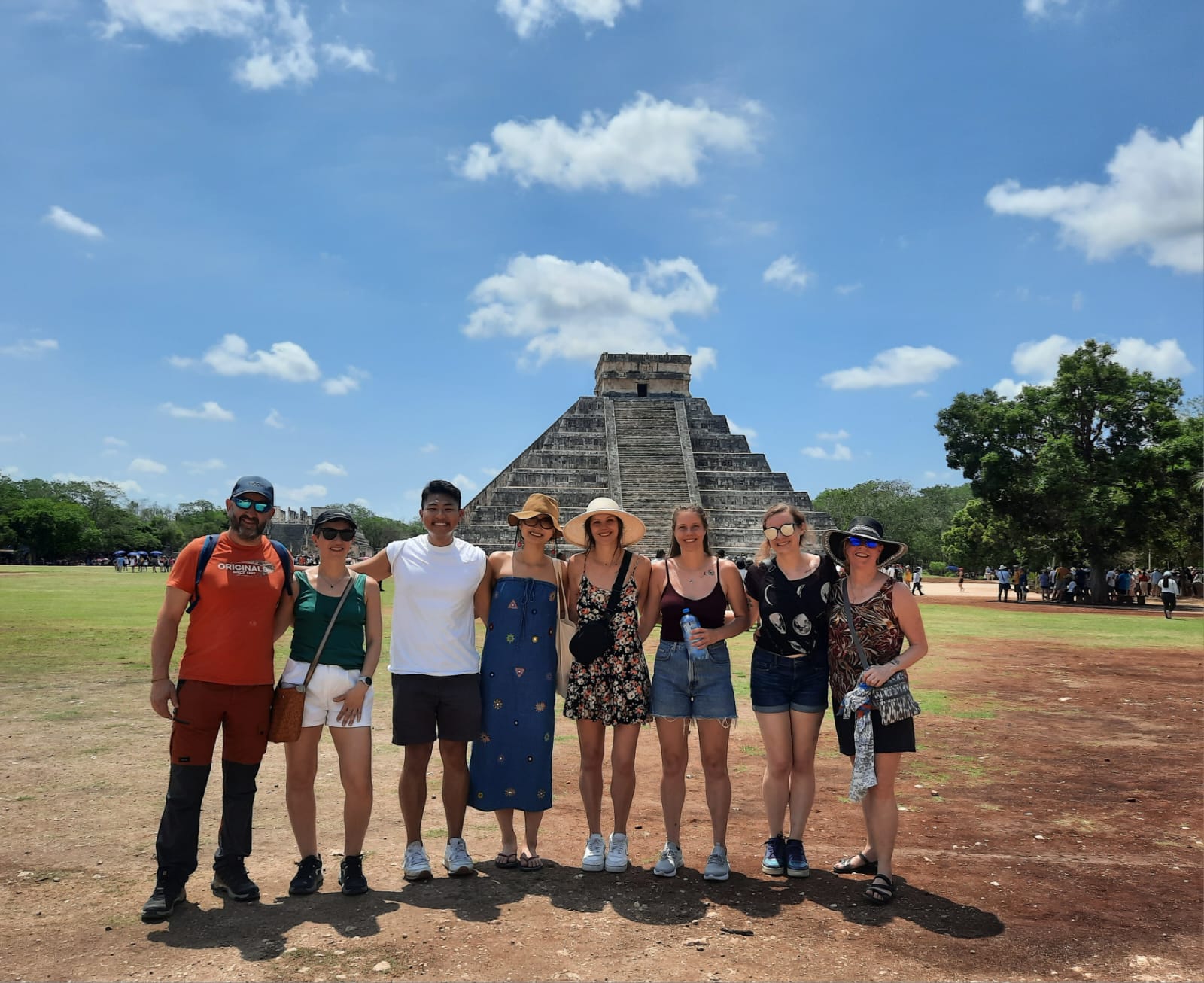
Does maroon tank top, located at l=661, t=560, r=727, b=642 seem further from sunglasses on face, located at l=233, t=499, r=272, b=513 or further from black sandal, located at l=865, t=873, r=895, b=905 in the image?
sunglasses on face, located at l=233, t=499, r=272, b=513

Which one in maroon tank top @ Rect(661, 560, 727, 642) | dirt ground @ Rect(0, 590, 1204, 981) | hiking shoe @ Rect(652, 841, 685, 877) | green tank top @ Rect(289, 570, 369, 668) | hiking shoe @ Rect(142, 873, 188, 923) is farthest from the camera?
maroon tank top @ Rect(661, 560, 727, 642)

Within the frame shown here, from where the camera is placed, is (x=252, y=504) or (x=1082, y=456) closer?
(x=252, y=504)

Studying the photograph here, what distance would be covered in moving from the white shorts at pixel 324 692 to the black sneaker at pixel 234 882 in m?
0.59

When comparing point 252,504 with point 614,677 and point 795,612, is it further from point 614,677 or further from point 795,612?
point 795,612

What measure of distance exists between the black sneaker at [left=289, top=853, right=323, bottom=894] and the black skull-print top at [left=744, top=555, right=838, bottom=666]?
2098mm

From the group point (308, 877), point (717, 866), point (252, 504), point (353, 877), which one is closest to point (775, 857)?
point (717, 866)

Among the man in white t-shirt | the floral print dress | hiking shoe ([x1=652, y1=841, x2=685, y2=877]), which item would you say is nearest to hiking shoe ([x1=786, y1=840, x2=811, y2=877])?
hiking shoe ([x1=652, y1=841, x2=685, y2=877])

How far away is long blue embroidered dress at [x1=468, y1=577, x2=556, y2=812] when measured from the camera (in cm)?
396

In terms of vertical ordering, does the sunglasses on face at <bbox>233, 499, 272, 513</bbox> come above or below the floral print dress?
above

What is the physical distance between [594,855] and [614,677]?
2.51ft

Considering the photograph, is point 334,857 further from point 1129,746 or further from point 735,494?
point 735,494

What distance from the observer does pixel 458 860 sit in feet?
12.5

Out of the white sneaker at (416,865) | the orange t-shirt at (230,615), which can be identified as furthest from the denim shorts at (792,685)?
the orange t-shirt at (230,615)

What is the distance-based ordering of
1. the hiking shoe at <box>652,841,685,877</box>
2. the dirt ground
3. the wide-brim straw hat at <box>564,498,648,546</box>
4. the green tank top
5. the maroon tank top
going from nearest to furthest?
the dirt ground < the green tank top < the hiking shoe at <box>652,841,685,877</box> < the maroon tank top < the wide-brim straw hat at <box>564,498,648,546</box>
